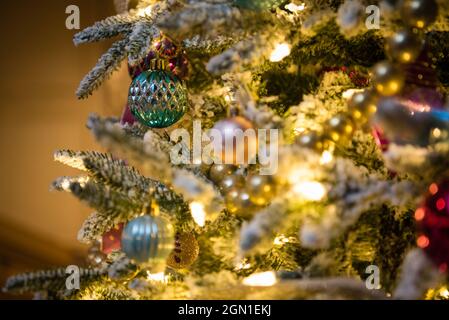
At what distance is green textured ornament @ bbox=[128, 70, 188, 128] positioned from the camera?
2.56 feet

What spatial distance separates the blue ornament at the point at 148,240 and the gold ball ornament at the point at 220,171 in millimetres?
135

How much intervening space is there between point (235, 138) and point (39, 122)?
1220 mm

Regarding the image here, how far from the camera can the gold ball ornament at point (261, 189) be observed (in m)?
0.55

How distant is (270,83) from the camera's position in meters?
0.74

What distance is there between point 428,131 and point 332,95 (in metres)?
0.18

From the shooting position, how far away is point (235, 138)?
574mm

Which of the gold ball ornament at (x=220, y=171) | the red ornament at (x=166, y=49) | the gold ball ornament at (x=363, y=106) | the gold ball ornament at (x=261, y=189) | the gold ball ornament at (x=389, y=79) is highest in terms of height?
the red ornament at (x=166, y=49)

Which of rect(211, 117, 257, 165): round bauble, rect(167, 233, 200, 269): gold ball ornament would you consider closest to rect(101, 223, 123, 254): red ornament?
rect(167, 233, 200, 269): gold ball ornament

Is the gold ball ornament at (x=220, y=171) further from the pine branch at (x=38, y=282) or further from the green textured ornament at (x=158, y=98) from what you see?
the pine branch at (x=38, y=282)

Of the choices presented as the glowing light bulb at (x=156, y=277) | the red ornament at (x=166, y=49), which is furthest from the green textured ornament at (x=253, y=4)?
the glowing light bulb at (x=156, y=277)

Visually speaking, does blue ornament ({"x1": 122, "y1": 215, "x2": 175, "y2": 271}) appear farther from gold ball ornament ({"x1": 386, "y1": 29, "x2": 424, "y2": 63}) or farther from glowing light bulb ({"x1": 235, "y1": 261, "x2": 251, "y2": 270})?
gold ball ornament ({"x1": 386, "y1": 29, "x2": 424, "y2": 63})

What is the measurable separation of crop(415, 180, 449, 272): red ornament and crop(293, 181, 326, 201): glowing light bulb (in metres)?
0.10

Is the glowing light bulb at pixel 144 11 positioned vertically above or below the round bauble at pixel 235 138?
above
